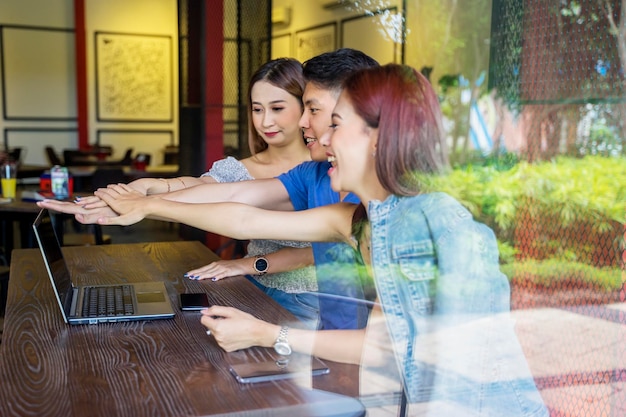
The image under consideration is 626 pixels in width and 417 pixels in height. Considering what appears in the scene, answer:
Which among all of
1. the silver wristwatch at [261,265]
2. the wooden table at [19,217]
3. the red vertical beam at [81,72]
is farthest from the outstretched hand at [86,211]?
the red vertical beam at [81,72]

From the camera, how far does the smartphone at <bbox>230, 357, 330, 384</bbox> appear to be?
1.10 meters

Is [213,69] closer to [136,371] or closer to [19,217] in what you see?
[19,217]

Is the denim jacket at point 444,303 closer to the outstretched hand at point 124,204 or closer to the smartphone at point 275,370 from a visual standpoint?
the smartphone at point 275,370

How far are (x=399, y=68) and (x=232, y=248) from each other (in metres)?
1.04

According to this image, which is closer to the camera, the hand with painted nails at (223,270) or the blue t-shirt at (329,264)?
the blue t-shirt at (329,264)

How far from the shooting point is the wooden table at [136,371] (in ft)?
3.32

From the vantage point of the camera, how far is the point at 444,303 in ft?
3.53

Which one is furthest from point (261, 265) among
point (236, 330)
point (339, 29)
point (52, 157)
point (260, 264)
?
point (52, 157)

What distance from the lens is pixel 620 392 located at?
164 centimetres

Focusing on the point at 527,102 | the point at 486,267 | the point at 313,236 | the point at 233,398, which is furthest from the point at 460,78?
the point at 233,398

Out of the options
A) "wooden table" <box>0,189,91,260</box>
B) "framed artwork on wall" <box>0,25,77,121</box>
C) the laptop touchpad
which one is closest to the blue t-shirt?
the laptop touchpad

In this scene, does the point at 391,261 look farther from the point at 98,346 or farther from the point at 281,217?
the point at 98,346

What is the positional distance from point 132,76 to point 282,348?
853 cm

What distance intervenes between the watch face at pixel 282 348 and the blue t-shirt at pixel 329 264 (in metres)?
0.13
